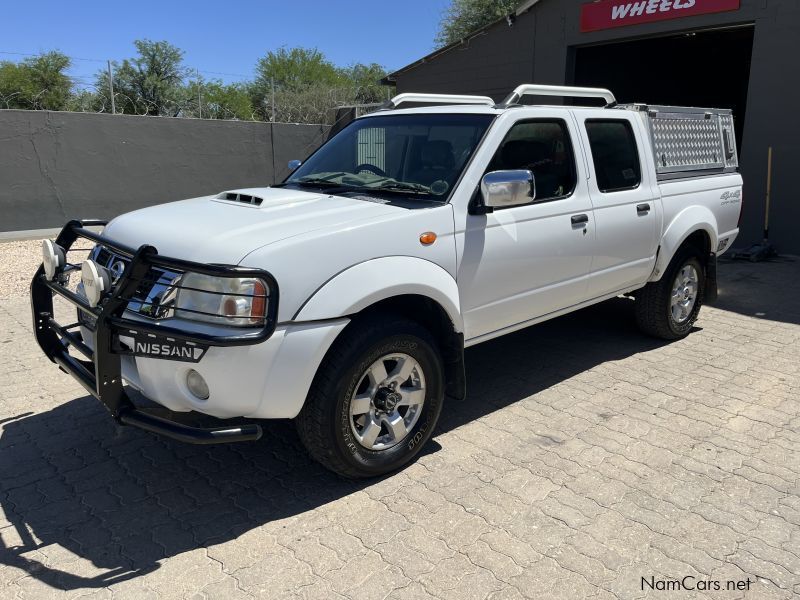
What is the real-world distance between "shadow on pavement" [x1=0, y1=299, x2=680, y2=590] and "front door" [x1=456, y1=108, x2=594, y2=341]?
30.5 inches

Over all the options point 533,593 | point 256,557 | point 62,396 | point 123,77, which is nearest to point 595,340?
point 533,593

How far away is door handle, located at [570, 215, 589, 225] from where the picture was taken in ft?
14.4

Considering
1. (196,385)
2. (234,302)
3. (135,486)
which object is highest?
(234,302)

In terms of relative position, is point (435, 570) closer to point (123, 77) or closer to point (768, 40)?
point (768, 40)

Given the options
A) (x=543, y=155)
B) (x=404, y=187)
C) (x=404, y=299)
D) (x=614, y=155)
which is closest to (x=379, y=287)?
(x=404, y=299)

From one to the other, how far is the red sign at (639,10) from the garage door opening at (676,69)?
38.1 inches

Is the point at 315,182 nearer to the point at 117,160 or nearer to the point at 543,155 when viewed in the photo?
the point at 543,155

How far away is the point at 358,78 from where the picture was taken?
59.3m

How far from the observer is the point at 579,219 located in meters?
4.44

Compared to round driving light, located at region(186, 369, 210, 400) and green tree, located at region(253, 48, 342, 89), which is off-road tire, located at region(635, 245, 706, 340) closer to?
round driving light, located at region(186, 369, 210, 400)

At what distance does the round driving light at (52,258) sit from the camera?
3.46m

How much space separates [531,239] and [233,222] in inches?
73.5

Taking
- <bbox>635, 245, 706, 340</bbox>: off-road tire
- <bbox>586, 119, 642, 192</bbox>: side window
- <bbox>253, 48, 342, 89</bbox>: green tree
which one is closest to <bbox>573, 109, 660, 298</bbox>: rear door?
<bbox>586, 119, 642, 192</bbox>: side window

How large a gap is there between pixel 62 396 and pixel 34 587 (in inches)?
85.9
